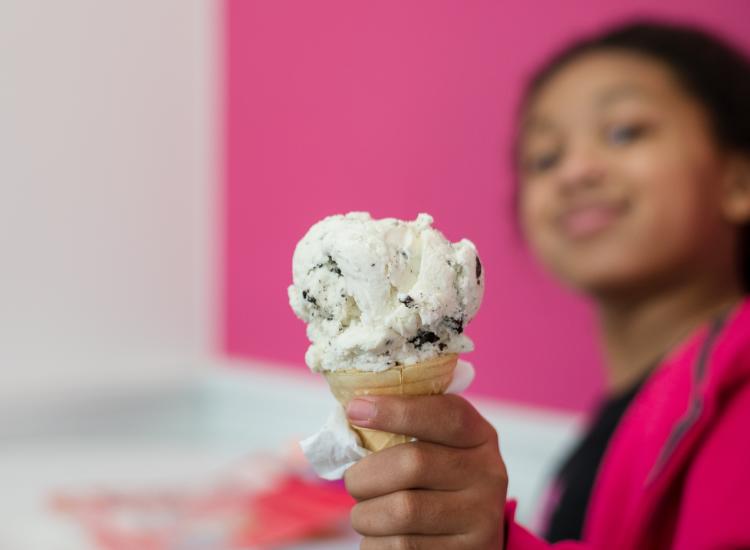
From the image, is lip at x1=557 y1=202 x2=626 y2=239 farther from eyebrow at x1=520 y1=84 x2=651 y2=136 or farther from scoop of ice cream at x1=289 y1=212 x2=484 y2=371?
scoop of ice cream at x1=289 y1=212 x2=484 y2=371

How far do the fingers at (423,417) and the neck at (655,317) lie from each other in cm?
62

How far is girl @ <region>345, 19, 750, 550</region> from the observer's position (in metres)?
0.72

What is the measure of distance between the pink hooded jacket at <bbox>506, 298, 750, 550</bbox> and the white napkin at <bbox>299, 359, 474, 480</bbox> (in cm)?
17

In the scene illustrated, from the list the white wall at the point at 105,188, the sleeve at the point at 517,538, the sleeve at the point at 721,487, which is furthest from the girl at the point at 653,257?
the white wall at the point at 105,188

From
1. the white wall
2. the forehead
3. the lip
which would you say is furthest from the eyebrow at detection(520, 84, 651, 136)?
the white wall

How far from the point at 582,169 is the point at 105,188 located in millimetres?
1386

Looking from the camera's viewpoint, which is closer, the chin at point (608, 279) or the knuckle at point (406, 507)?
the knuckle at point (406, 507)

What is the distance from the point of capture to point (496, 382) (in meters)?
1.48

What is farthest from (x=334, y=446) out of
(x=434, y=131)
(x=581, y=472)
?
(x=434, y=131)

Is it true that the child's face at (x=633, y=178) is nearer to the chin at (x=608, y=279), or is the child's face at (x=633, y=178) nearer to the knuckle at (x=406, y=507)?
the chin at (x=608, y=279)

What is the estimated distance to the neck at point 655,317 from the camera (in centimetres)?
101

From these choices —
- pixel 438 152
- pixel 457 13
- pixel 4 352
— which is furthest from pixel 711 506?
pixel 4 352

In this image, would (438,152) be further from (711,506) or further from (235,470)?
(711,506)

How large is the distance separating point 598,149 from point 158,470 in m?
1.14
